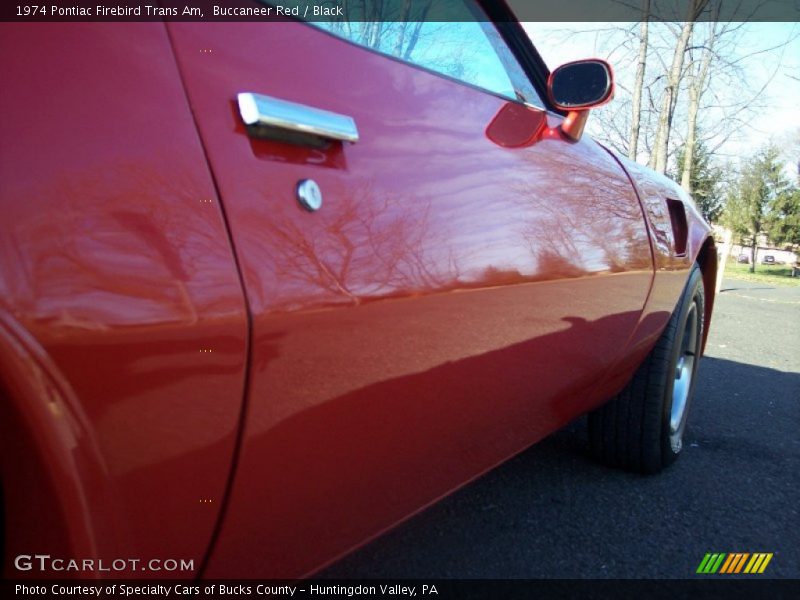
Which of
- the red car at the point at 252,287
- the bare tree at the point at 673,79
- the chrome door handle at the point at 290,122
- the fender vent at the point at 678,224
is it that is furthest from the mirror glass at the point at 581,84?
the bare tree at the point at 673,79

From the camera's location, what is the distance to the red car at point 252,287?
25.7 inches

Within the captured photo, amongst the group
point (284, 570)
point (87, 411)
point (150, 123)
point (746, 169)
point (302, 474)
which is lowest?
point (284, 570)

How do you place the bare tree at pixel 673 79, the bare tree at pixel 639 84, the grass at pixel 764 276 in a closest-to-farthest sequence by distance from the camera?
the bare tree at pixel 673 79 → the bare tree at pixel 639 84 → the grass at pixel 764 276

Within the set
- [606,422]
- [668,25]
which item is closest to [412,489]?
[606,422]

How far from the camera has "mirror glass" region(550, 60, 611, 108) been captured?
173 centimetres

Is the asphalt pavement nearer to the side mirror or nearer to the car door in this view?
the car door

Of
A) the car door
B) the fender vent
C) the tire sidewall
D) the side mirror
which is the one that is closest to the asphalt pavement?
the tire sidewall

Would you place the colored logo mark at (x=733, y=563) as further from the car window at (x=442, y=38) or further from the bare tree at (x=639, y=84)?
the bare tree at (x=639, y=84)

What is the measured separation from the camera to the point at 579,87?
1.75 m

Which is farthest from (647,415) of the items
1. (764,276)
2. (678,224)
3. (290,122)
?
(764,276)

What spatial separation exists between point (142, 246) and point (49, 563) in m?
0.36

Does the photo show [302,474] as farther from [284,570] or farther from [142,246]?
[142,246]

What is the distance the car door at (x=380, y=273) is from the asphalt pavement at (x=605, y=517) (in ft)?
1.51

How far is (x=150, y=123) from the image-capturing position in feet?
2.46
